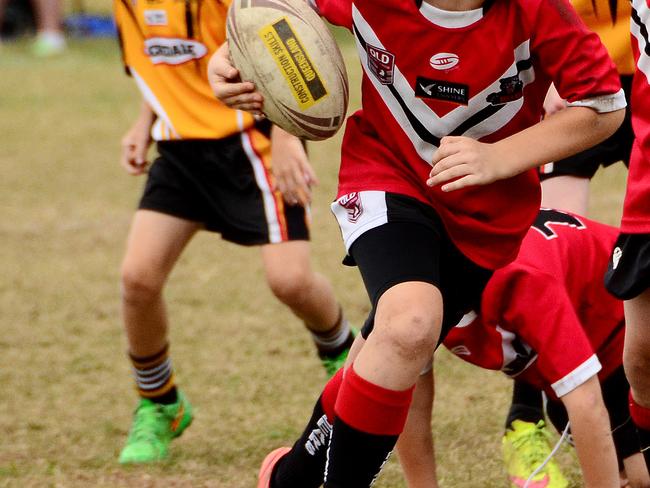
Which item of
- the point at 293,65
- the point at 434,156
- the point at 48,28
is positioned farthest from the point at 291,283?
the point at 48,28

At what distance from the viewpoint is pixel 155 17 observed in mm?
4023

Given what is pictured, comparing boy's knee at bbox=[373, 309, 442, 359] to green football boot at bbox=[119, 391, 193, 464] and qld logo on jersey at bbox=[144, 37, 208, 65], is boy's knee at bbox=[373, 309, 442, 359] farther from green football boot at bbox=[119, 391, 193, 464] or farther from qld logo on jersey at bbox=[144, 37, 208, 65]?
qld logo on jersey at bbox=[144, 37, 208, 65]

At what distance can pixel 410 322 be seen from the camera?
2557mm

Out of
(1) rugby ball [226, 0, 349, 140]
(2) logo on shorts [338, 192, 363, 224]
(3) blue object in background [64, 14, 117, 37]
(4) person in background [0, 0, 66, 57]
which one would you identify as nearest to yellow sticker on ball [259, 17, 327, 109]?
(1) rugby ball [226, 0, 349, 140]

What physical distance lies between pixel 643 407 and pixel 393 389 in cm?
92

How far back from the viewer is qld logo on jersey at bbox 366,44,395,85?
2754 millimetres

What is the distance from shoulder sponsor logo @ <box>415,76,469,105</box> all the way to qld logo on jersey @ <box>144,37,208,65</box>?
1.38 meters

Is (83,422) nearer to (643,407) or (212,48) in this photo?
(212,48)

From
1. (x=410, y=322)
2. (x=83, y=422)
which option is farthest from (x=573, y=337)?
(x=83, y=422)

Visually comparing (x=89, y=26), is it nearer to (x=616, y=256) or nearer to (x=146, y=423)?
(x=146, y=423)

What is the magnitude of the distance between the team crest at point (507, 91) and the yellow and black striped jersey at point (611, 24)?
1.14 m

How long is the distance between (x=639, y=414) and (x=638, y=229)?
2.02 feet

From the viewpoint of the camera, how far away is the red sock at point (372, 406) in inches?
102

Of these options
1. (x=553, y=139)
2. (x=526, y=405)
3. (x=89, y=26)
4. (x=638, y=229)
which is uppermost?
(x=553, y=139)
